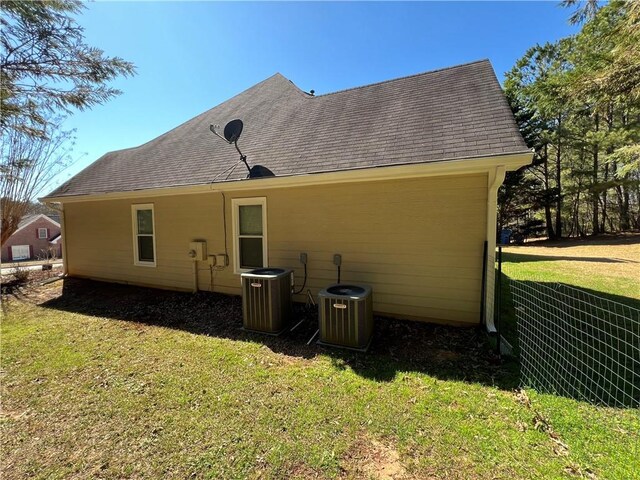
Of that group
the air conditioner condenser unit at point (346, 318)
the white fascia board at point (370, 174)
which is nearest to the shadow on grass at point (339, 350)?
the air conditioner condenser unit at point (346, 318)

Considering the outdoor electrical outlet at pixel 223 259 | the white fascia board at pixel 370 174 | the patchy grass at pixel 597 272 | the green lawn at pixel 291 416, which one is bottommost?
the green lawn at pixel 291 416

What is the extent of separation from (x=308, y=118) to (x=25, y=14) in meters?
5.33

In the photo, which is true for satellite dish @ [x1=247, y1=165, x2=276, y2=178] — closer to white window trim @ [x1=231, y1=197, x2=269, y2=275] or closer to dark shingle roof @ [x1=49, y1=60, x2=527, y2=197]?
dark shingle roof @ [x1=49, y1=60, x2=527, y2=197]

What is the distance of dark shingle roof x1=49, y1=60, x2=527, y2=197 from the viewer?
4613mm

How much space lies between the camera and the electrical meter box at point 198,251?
254 inches

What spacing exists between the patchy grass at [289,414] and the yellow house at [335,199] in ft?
3.85

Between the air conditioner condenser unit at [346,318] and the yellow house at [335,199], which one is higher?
the yellow house at [335,199]

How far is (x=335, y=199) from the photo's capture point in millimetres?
5133

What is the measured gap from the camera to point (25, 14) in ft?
16.1

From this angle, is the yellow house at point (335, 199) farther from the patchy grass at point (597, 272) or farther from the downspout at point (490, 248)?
the patchy grass at point (597, 272)

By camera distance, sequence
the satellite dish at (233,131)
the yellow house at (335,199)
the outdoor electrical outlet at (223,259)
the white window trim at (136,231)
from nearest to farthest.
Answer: the yellow house at (335,199)
the satellite dish at (233,131)
the outdoor electrical outlet at (223,259)
the white window trim at (136,231)

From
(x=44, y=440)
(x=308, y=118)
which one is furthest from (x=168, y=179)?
(x=44, y=440)

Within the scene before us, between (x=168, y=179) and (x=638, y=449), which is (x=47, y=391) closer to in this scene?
(x=168, y=179)

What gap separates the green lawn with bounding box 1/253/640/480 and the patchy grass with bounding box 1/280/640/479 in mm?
13
